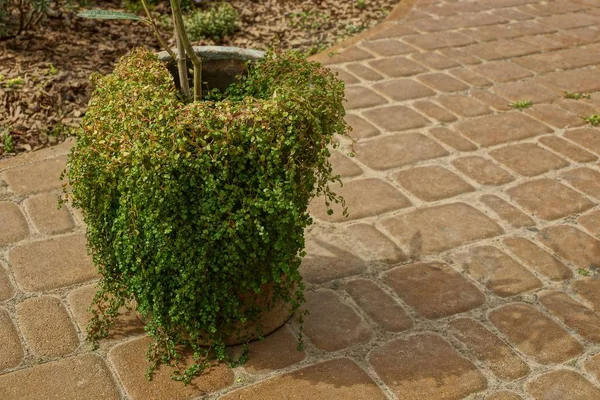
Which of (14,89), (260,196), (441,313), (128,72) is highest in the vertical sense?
(128,72)

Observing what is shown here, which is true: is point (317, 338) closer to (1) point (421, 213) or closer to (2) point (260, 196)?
(2) point (260, 196)

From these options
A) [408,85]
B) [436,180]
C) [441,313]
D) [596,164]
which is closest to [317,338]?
[441,313]

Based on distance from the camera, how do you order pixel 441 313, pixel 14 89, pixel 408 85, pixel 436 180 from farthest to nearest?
pixel 408 85, pixel 14 89, pixel 436 180, pixel 441 313

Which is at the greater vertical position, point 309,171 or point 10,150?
point 309,171

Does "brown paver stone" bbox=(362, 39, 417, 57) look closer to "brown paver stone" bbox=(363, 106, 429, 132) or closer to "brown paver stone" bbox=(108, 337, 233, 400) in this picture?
"brown paver stone" bbox=(363, 106, 429, 132)

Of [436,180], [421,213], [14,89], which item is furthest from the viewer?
[14,89]

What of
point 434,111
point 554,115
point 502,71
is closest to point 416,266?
Answer: point 434,111

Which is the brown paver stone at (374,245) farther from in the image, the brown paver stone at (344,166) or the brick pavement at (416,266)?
the brown paver stone at (344,166)

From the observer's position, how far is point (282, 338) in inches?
108

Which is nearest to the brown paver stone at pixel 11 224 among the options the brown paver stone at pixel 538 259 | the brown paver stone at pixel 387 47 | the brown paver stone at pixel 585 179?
the brown paver stone at pixel 538 259

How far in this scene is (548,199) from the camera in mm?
3689

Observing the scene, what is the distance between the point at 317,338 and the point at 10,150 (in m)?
2.09

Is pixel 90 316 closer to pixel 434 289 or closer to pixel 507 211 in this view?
pixel 434 289

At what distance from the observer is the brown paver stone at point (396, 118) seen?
14.1ft
